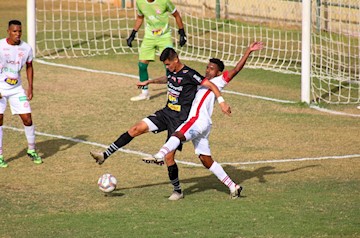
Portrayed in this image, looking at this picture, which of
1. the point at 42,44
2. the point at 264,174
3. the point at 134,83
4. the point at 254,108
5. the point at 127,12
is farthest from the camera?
the point at 127,12

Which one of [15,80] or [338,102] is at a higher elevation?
[15,80]

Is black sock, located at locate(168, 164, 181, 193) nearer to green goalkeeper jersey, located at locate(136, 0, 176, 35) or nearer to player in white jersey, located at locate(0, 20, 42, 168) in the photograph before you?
player in white jersey, located at locate(0, 20, 42, 168)

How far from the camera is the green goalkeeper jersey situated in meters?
22.0

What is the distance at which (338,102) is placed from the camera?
22.3 m

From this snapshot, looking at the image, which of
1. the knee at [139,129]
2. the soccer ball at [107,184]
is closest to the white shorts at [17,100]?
the knee at [139,129]

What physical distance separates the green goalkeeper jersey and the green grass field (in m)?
1.51

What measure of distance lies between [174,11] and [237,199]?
8408mm

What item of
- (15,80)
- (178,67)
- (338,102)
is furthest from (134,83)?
(178,67)

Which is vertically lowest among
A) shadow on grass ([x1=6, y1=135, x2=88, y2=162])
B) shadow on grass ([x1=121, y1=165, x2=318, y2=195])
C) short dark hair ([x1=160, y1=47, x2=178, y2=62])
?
shadow on grass ([x1=6, y1=135, x2=88, y2=162])

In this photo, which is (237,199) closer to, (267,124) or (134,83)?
(267,124)

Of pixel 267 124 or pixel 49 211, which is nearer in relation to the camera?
pixel 49 211

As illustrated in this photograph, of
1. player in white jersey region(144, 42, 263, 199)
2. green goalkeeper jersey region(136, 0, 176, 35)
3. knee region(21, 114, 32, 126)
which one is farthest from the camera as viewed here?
green goalkeeper jersey region(136, 0, 176, 35)

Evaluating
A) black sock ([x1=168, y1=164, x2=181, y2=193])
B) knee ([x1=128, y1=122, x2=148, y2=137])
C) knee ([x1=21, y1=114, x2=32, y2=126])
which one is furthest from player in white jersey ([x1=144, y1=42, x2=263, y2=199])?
knee ([x1=21, y1=114, x2=32, y2=126])

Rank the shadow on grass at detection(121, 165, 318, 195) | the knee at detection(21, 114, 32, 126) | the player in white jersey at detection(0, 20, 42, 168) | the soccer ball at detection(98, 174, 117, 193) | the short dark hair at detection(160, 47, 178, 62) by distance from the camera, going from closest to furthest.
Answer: the short dark hair at detection(160, 47, 178, 62), the soccer ball at detection(98, 174, 117, 193), the shadow on grass at detection(121, 165, 318, 195), the player in white jersey at detection(0, 20, 42, 168), the knee at detection(21, 114, 32, 126)
